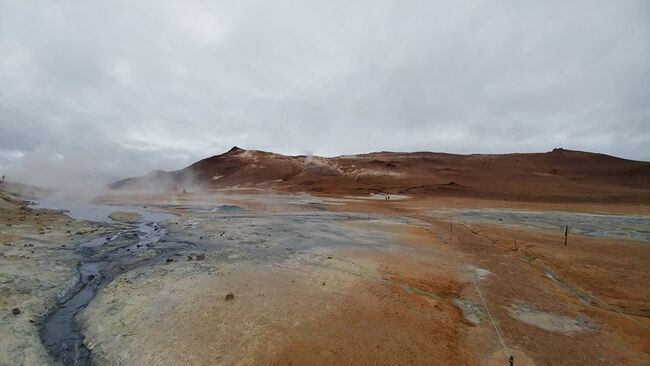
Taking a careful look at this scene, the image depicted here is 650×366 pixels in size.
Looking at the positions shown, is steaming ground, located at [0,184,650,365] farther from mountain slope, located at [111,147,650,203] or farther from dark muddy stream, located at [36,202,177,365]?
mountain slope, located at [111,147,650,203]

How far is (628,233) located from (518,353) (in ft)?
57.4

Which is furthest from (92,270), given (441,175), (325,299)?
(441,175)

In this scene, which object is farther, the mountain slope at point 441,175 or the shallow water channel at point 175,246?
the mountain slope at point 441,175

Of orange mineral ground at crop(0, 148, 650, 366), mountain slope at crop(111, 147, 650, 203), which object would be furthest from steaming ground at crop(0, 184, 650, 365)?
mountain slope at crop(111, 147, 650, 203)

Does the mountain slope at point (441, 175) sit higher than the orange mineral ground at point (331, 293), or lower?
higher

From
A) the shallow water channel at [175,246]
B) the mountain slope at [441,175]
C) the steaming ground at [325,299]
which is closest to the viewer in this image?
the steaming ground at [325,299]

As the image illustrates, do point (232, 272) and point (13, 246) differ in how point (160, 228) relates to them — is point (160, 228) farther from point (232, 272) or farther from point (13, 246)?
point (232, 272)

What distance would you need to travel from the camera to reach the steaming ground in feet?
17.5

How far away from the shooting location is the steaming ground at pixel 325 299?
534 cm

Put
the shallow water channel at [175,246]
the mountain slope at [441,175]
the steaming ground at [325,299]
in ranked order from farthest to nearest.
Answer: the mountain slope at [441,175]
the shallow water channel at [175,246]
the steaming ground at [325,299]

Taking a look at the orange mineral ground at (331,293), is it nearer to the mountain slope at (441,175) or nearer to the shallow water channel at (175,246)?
the shallow water channel at (175,246)

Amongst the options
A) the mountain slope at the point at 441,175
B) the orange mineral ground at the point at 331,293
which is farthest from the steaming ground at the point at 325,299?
the mountain slope at the point at 441,175

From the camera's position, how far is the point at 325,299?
7348mm

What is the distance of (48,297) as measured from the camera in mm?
7168
